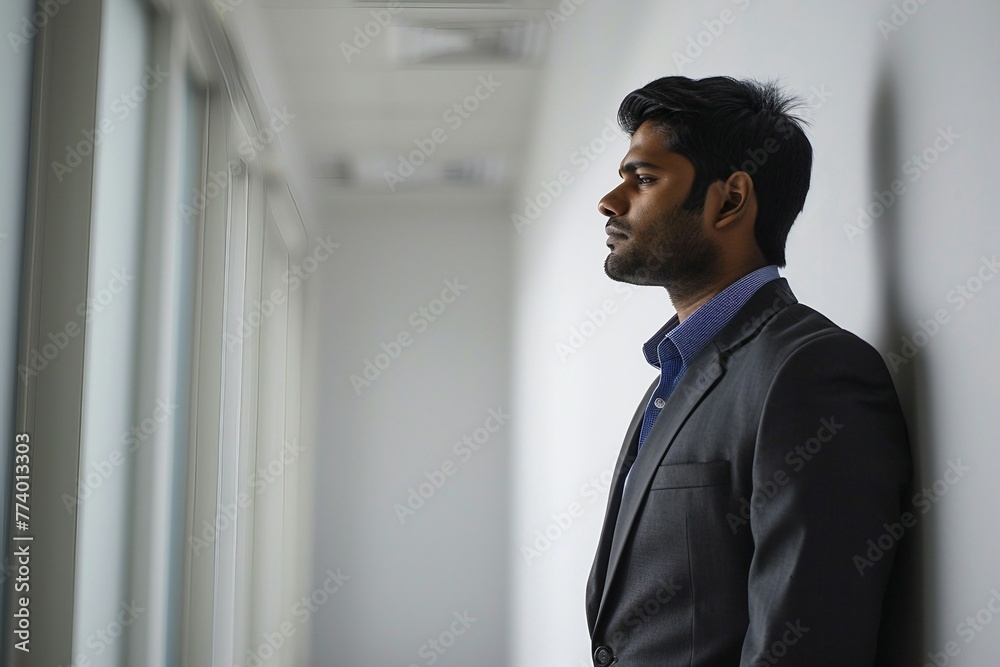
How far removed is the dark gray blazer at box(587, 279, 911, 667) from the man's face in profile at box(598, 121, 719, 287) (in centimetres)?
10

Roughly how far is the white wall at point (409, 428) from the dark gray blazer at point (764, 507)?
10.2ft

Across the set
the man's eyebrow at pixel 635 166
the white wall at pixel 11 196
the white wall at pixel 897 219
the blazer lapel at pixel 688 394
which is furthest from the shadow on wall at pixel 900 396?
the white wall at pixel 11 196

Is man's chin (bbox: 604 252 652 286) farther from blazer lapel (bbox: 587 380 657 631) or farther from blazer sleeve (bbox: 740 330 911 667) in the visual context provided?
blazer sleeve (bbox: 740 330 911 667)

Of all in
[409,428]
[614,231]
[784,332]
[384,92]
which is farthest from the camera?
[409,428]

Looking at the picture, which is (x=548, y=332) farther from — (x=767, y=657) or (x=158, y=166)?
(x=767, y=657)

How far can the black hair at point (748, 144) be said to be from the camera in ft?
3.08

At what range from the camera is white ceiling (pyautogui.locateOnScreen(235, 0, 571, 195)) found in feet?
8.50

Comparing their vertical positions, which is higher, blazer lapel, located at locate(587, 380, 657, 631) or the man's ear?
the man's ear

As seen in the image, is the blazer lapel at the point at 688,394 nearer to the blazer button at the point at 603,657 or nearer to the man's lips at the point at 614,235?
the blazer button at the point at 603,657

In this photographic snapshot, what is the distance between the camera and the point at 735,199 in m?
0.95

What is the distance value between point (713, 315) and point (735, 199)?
14 cm

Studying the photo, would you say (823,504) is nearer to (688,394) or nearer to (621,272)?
(688,394)

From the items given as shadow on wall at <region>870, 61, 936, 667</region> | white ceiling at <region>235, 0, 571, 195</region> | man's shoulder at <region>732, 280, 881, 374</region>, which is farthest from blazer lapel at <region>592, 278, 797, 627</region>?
white ceiling at <region>235, 0, 571, 195</region>

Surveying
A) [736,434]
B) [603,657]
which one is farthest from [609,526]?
[736,434]
